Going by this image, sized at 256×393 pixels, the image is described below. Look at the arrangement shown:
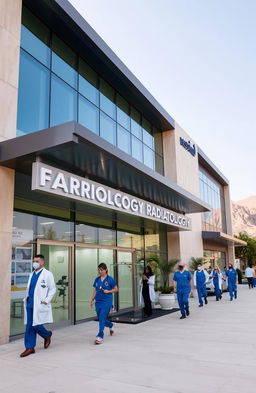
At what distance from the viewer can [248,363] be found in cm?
591

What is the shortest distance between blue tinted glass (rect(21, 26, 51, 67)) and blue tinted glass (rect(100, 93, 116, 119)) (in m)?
3.27

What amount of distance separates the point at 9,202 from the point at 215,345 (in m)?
5.52

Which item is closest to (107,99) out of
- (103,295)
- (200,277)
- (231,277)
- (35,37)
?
(35,37)

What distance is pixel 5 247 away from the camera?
26.2ft

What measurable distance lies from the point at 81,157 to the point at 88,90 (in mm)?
4835

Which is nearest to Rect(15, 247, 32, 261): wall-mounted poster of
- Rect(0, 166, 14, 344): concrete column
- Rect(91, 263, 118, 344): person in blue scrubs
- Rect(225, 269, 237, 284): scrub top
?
Rect(0, 166, 14, 344): concrete column

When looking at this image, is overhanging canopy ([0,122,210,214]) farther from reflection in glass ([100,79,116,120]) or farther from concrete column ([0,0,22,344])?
reflection in glass ([100,79,116,120])

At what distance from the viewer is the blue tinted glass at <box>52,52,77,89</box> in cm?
1111

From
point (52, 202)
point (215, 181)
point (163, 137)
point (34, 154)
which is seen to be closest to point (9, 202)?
point (34, 154)

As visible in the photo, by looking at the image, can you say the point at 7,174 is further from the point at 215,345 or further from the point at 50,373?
the point at 215,345

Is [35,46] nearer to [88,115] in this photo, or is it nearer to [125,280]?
[88,115]

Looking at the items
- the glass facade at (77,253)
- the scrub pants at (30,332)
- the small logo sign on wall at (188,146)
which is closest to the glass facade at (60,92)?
the glass facade at (77,253)

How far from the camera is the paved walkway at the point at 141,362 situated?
4867 millimetres

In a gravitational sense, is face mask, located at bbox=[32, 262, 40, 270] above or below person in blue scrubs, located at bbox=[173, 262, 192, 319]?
above
